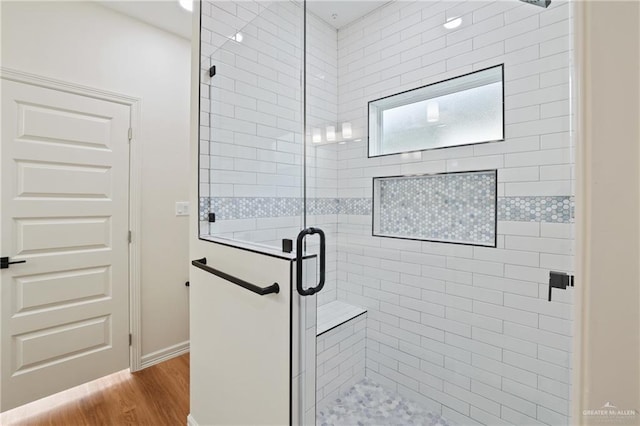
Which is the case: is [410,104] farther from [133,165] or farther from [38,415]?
[38,415]

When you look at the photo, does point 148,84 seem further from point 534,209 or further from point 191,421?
point 534,209

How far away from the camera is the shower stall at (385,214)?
121 centimetres

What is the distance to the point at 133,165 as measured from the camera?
217cm

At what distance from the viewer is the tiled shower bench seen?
172 cm

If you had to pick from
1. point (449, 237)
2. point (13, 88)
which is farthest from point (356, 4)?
point (13, 88)

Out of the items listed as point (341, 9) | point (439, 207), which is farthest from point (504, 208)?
point (341, 9)

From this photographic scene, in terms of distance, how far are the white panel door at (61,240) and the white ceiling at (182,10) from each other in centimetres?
69

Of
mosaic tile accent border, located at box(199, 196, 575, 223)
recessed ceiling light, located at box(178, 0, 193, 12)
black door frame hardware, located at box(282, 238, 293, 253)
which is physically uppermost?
recessed ceiling light, located at box(178, 0, 193, 12)

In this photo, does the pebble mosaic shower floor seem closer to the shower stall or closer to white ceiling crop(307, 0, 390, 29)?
the shower stall

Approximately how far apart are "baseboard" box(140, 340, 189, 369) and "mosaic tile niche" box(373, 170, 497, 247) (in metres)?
1.88

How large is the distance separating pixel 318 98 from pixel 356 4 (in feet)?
2.32

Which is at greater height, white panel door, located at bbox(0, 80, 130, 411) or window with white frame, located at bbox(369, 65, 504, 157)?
window with white frame, located at bbox(369, 65, 504, 157)

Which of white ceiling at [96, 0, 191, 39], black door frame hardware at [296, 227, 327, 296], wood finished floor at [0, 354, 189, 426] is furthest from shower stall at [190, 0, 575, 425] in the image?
white ceiling at [96, 0, 191, 39]

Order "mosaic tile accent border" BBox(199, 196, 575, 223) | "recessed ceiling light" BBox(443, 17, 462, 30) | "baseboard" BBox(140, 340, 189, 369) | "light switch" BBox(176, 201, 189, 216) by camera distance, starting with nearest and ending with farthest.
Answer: "mosaic tile accent border" BBox(199, 196, 575, 223)
"recessed ceiling light" BBox(443, 17, 462, 30)
"baseboard" BBox(140, 340, 189, 369)
"light switch" BBox(176, 201, 189, 216)
